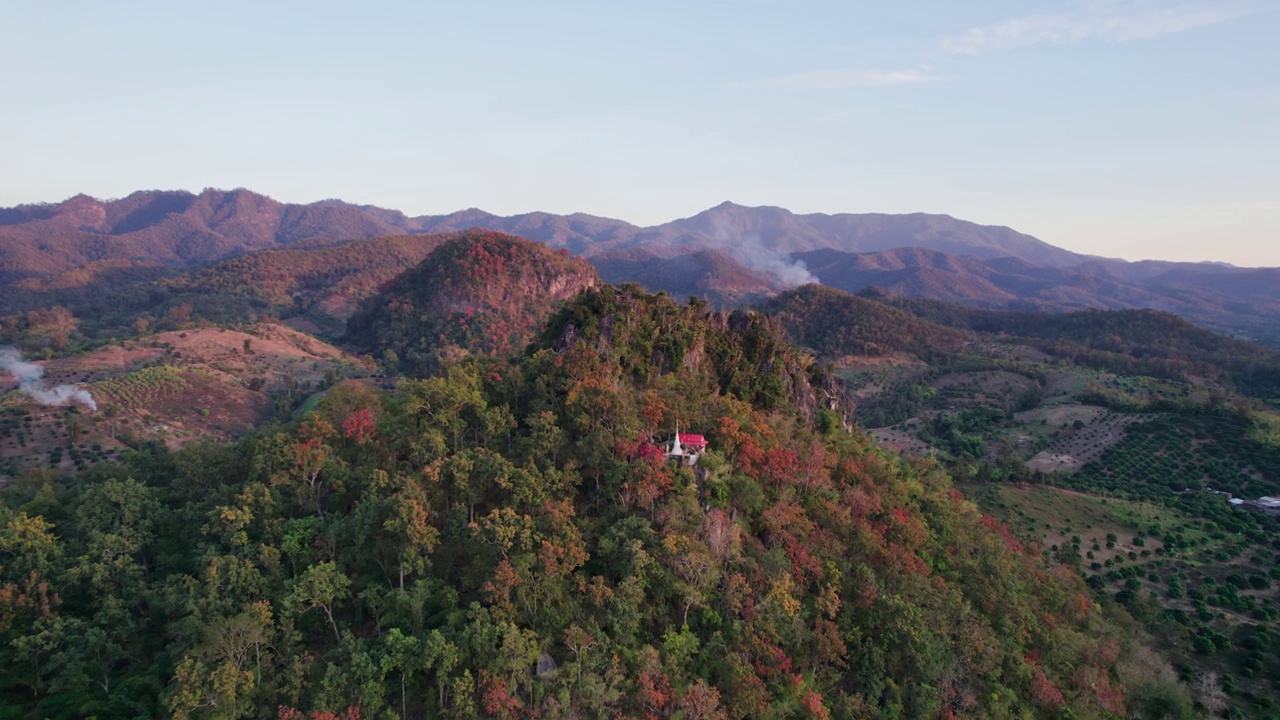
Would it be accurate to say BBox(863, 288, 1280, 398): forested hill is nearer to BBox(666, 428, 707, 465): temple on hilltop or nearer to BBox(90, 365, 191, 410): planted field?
BBox(666, 428, 707, 465): temple on hilltop

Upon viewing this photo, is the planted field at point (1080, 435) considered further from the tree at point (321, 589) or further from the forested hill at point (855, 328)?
the tree at point (321, 589)

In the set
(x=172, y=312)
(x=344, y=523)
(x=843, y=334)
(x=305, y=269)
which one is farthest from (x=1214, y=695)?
(x=305, y=269)

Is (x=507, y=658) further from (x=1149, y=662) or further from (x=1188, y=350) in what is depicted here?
(x=1188, y=350)

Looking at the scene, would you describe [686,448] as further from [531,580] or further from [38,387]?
[38,387]

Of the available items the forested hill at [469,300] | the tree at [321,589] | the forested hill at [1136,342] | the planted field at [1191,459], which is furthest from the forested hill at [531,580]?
the forested hill at [1136,342]

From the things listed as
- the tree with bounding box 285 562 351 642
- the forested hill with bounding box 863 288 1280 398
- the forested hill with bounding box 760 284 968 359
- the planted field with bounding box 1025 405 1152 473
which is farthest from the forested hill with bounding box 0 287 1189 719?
the forested hill with bounding box 863 288 1280 398
